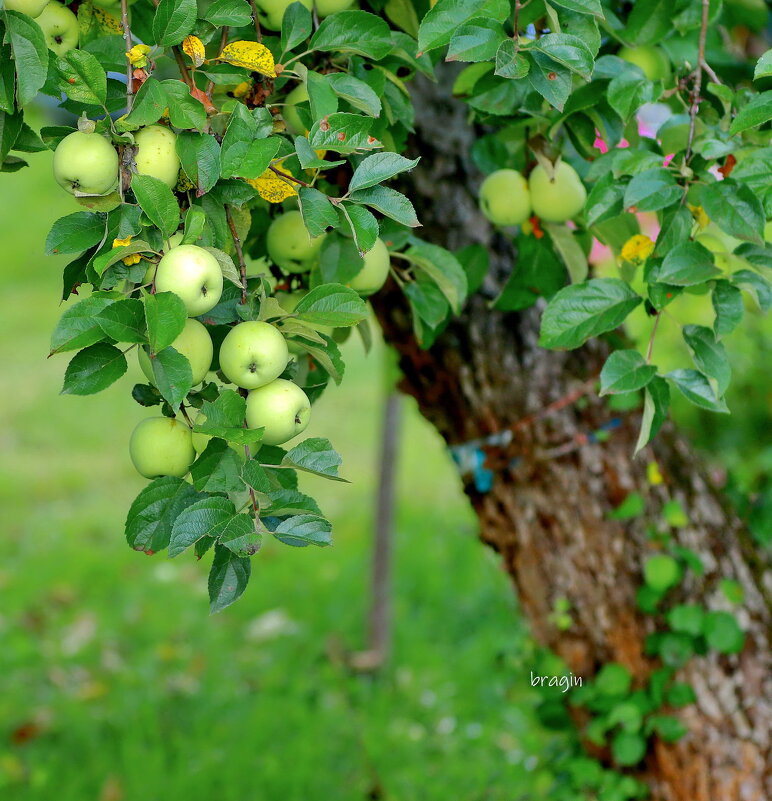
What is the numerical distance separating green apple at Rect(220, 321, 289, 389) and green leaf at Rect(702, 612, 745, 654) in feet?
3.01

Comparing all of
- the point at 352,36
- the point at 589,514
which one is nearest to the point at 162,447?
the point at 352,36

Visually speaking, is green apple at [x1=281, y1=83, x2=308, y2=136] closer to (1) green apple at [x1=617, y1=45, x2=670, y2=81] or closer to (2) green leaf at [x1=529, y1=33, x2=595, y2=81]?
(2) green leaf at [x1=529, y1=33, x2=595, y2=81]

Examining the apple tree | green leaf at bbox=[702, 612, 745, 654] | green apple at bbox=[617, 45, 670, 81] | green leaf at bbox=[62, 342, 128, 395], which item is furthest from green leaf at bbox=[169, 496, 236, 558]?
green leaf at bbox=[702, 612, 745, 654]

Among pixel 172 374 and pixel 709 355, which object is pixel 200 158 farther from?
pixel 709 355

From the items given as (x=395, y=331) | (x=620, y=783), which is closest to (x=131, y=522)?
(x=395, y=331)

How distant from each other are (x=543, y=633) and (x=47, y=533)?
2.45 m

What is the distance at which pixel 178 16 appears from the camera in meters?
0.67

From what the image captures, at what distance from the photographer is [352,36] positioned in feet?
2.57

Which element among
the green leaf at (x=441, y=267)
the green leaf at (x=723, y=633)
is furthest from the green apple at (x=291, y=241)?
the green leaf at (x=723, y=633)

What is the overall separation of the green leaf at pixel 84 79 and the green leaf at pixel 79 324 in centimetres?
16

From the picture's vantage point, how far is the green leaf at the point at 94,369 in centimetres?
65

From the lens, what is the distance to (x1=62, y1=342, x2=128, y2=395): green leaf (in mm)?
654

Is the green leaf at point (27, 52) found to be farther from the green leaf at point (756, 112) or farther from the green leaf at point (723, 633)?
the green leaf at point (723, 633)

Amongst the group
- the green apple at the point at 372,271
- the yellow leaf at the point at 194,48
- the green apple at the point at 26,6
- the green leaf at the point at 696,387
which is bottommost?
the green leaf at the point at 696,387
